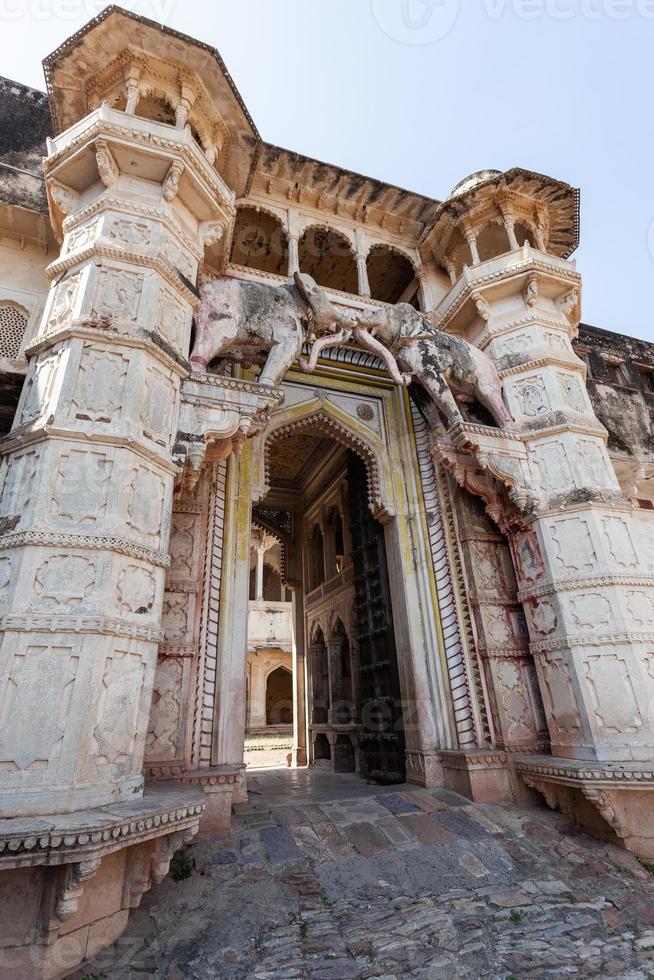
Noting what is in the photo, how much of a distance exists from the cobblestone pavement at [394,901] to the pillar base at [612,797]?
0.64 ft

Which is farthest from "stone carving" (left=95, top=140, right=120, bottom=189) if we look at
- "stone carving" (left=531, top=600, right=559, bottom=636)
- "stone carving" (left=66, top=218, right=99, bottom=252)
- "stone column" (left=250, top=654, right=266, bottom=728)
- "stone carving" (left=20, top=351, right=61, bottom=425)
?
"stone column" (left=250, top=654, right=266, bottom=728)

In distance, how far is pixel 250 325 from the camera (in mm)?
6445

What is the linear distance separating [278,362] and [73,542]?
3.35 metres

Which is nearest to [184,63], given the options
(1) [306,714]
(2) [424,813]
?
(2) [424,813]

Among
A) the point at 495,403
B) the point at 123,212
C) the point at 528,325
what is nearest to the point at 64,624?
the point at 123,212

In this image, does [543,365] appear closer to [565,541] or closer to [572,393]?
[572,393]

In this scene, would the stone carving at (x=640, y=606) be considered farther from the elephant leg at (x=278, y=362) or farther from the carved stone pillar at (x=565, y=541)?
the elephant leg at (x=278, y=362)

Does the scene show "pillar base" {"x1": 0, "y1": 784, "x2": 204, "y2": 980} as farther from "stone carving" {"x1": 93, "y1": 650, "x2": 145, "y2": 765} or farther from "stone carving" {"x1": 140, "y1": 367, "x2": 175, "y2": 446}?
"stone carving" {"x1": 140, "y1": 367, "x2": 175, "y2": 446}

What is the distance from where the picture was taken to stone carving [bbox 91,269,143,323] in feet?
16.9

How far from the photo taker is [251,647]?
858 inches

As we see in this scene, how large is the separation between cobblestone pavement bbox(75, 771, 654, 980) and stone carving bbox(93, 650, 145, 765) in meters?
1.19

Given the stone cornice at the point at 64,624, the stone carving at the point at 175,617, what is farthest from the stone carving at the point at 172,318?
the stone cornice at the point at 64,624

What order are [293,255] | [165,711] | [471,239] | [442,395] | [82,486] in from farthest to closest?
[471,239] < [293,255] < [442,395] < [165,711] < [82,486]

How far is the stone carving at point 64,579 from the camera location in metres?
3.88
